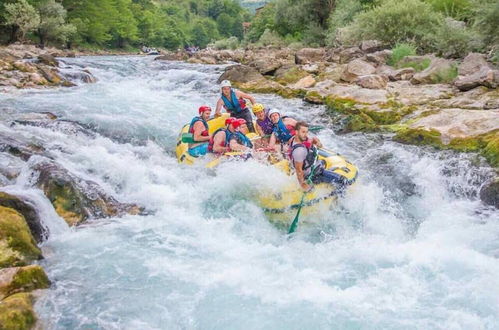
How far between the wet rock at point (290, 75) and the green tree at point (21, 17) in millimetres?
17918

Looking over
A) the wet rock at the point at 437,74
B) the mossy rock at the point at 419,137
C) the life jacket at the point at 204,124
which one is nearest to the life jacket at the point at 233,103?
the life jacket at the point at 204,124

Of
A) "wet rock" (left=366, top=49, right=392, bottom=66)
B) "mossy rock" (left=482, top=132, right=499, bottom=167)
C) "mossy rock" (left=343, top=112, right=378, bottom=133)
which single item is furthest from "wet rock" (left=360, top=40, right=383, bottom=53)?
"mossy rock" (left=482, top=132, right=499, bottom=167)

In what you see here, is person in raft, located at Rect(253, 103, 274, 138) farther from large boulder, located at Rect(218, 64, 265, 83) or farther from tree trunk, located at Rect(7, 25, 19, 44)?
tree trunk, located at Rect(7, 25, 19, 44)

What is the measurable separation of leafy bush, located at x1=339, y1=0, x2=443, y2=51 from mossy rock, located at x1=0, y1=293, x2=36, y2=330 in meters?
15.0

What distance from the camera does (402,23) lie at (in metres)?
16.8

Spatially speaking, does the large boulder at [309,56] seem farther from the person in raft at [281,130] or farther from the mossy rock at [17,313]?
the mossy rock at [17,313]

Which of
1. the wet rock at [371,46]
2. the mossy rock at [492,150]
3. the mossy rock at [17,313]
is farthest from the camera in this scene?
the wet rock at [371,46]

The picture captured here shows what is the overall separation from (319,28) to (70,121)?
796 inches

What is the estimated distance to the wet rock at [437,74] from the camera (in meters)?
11.7

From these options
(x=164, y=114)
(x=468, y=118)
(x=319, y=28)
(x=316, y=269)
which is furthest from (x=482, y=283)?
(x=319, y=28)

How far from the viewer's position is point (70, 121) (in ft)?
29.9

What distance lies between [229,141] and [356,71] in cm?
775

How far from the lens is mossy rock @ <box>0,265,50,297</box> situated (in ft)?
12.6

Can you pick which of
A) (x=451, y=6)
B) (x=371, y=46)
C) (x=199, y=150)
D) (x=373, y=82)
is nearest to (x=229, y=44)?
(x=371, y=46)
